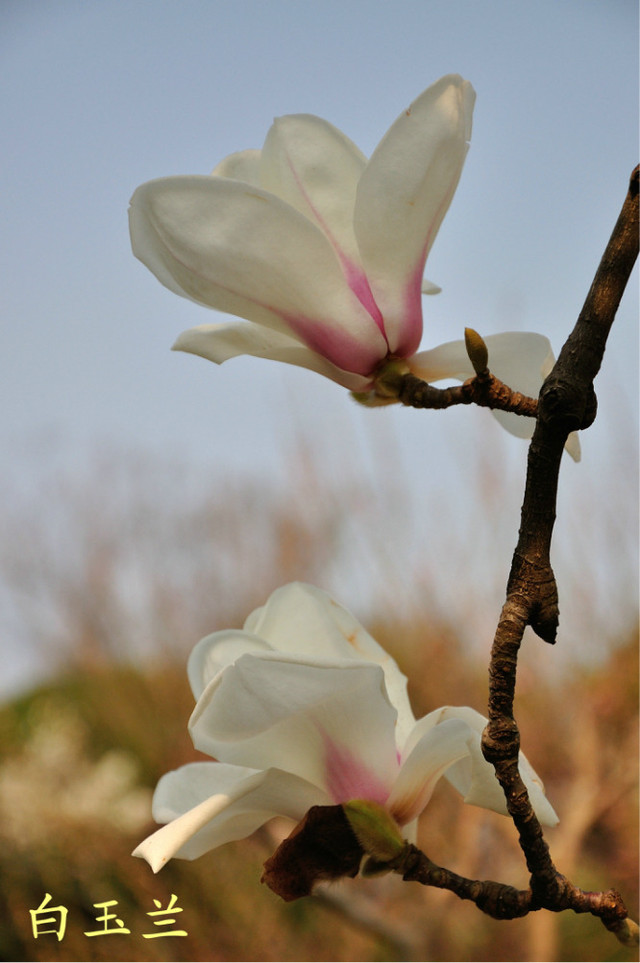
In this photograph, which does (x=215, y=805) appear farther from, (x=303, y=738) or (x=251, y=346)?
(x=251, y=346)

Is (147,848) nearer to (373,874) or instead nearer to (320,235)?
(373,874)

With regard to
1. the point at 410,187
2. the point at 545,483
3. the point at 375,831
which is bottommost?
the point at 375,831

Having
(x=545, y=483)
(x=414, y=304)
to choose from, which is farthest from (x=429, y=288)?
(x=545, y=483)

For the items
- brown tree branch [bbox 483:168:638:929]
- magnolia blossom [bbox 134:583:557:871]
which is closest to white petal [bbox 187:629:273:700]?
magnolia blossom [bbox 134:583:557:871]

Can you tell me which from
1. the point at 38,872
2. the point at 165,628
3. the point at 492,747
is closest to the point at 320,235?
the point at 492,747

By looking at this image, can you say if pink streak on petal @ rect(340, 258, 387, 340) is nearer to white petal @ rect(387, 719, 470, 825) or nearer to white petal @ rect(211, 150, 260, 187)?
white petal @ rect(211, 150, 260, 187)

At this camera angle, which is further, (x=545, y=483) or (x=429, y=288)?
(x=429, y=288)
